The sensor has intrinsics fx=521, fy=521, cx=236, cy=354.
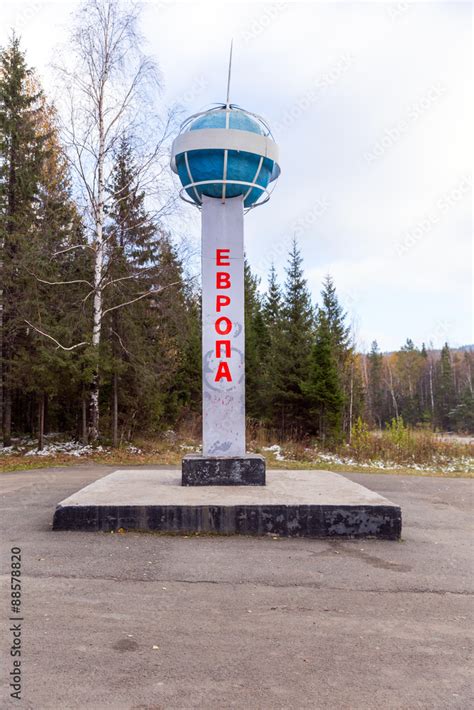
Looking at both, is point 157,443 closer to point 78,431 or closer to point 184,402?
point 78,431

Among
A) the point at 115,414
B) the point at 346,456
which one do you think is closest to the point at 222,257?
the point at 115,414

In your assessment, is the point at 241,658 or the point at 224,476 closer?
the point at 241,658

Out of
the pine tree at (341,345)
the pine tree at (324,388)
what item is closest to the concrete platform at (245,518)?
the pine tree at (324,388)

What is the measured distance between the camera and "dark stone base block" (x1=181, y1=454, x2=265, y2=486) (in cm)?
763

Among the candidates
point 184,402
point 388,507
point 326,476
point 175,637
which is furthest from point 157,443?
point 175,637

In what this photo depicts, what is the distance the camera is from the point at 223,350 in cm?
811

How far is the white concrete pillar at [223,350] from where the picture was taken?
7996mm

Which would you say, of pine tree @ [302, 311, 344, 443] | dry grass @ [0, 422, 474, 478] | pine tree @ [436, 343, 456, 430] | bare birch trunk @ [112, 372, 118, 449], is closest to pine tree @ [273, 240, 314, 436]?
A: pine tree @ [302, 311, 344, 443]

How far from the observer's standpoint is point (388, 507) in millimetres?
6117

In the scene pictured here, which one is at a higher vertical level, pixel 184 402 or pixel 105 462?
pixel 184 402

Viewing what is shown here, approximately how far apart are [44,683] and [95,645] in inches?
19.4

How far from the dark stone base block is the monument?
0.05ft

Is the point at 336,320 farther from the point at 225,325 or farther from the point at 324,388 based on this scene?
the point at 225,325

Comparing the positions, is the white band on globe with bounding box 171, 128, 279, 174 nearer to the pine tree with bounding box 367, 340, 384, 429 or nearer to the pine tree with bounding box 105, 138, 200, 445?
the pine tree with bounding box 105, 138, 200, 445
